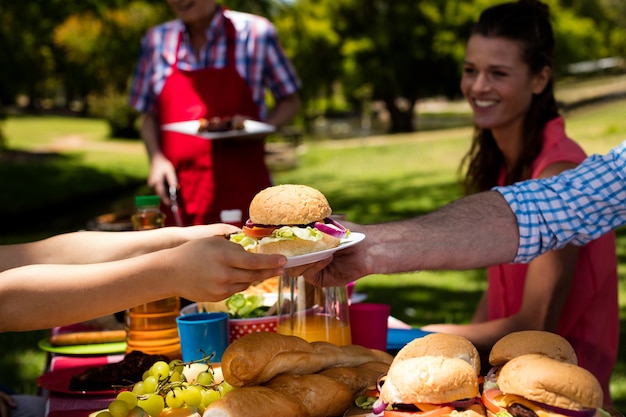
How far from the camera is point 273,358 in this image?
172 cm

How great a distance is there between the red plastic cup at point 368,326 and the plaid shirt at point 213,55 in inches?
110

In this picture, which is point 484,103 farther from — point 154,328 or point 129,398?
point 129,398

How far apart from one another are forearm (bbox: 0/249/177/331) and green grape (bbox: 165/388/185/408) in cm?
22

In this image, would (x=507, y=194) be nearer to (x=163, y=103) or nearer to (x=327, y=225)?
(x=327, y=225)

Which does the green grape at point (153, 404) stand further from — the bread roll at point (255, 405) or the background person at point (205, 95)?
the background person at point (205, 95)

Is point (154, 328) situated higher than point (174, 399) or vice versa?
point (174, 399)

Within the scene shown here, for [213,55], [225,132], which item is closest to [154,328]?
[225,132]

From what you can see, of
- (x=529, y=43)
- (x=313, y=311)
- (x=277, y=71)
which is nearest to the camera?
(x=313, y=311)

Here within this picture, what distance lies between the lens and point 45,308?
1739mm

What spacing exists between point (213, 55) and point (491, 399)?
11.8 feet

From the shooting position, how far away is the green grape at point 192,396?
1.66m

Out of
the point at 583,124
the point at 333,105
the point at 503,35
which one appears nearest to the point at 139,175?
the point at 583,124

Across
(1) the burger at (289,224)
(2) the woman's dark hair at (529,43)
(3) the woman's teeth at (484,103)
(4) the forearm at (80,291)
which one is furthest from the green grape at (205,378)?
(3) the woman's teeth at (484,103)

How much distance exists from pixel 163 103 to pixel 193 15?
0.62 metres
